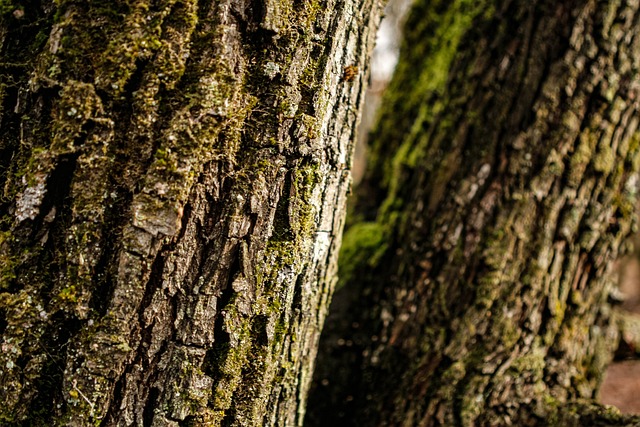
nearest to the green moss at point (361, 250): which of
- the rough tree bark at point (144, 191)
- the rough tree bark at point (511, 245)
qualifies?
the rough tree bark at point (511, 245)

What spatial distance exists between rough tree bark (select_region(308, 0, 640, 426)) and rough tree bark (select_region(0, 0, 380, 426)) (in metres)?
0.99

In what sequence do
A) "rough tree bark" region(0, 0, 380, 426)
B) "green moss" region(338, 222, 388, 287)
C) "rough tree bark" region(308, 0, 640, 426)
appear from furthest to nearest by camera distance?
"green moss" region(338, 222, 388, 287)
"rough tree bark" region(308, 0, 640, 426)
"rough tree bark" region(0, 0, 380, 426)

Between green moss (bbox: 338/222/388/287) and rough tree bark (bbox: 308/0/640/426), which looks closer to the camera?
rough tree bark (bbox: 308/0/640/426)

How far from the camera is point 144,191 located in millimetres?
1105

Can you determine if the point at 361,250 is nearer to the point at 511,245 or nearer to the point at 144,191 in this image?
the point at 511,245

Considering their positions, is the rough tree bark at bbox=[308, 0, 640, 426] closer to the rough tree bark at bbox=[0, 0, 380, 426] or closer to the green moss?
the green moss

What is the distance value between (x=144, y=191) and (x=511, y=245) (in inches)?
56.9

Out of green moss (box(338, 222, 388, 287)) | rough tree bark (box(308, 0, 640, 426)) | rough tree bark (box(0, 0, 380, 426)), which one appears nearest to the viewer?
rough tree bark (box(0, 0, 380, 426))

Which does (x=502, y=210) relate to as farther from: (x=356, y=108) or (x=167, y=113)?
(x=167, y=113)

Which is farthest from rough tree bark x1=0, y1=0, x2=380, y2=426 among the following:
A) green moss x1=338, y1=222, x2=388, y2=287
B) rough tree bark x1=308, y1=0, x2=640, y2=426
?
green moss x1=338, y1=222, x2=388, y2=287

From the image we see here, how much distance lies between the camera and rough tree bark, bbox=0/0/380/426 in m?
1.10

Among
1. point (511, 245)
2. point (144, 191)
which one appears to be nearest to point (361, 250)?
point (511, 245)

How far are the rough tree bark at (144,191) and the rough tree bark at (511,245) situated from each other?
0.99 meters

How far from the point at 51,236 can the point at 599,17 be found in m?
2.10
